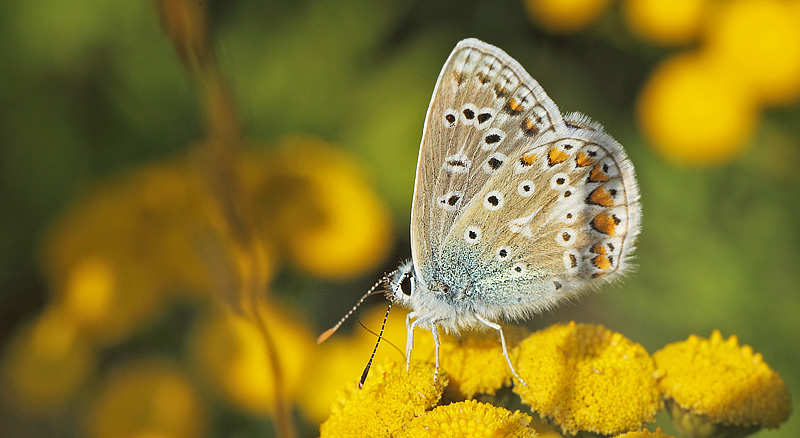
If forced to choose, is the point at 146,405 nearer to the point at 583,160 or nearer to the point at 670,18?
the point at 583,160

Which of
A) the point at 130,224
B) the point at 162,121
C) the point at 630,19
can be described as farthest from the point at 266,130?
the point at 630,19

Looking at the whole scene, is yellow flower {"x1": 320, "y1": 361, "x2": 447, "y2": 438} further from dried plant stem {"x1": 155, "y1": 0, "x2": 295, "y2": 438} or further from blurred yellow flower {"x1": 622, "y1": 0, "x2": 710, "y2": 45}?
blurred yellow flower {"x1": 622, "y1": 0, "x2": 710, "y2": 45}

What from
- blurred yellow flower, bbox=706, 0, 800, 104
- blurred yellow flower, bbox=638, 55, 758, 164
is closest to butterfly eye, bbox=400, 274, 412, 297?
blurred yellow flower, bbox=638, 55, 758, 164

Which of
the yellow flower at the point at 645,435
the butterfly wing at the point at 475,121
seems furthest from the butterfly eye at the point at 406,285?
the yellow flower at the point at 645,435

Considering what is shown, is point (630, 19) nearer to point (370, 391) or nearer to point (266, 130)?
point (266, 130)

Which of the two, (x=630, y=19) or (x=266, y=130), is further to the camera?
(x=630, y=19)
